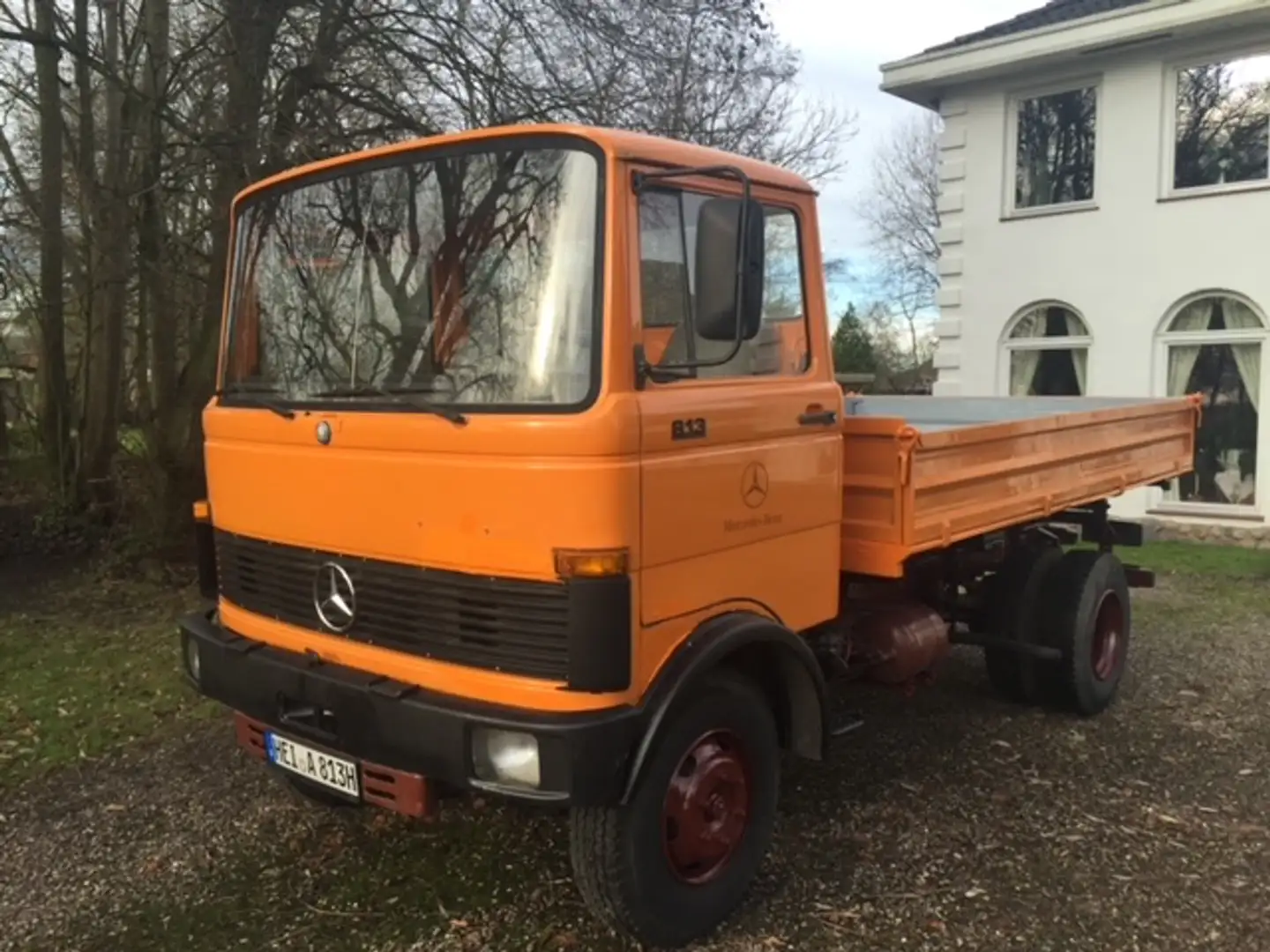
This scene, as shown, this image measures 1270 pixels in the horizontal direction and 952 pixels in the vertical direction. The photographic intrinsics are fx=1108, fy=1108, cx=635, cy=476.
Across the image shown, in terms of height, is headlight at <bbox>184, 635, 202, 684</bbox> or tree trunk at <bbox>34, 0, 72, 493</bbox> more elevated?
tree trunk at <bbox>34, 0, 72, 493</bbox>

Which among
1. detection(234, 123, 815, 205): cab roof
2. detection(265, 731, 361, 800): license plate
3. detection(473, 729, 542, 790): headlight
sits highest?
detection(234, 123, 815, 205): cab roof

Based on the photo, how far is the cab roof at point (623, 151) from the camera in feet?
10.0

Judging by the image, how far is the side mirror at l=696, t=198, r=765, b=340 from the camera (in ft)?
10.1

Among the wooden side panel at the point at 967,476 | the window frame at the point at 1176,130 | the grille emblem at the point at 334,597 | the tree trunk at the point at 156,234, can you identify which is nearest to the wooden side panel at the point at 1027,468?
the wooden side panel at the point at 967,476

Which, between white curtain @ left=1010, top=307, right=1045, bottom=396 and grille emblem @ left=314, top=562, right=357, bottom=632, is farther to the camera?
white curtain @ left=1010, top=307, right=1045, bottom=396

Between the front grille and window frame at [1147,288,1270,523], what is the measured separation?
30.3 ft

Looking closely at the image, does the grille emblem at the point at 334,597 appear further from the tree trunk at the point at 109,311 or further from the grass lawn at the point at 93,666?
the tree trunk at the point at 109,311

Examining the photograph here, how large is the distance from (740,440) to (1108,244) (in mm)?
9297

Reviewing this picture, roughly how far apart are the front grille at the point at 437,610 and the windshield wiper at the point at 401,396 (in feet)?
1.48

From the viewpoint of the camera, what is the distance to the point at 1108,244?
36.9 feet

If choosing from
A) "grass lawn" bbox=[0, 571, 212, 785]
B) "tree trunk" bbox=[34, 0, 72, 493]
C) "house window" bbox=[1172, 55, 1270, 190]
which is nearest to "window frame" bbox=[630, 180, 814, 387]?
"grass lawn" bbox=[0, 571, 212, 785]

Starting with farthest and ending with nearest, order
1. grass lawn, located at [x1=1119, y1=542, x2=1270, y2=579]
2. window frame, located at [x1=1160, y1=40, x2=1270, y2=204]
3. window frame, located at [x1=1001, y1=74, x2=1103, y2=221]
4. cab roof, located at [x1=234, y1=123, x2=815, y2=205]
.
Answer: window frame, located at [x1=1001, y1=74, x2=1103, y2=221], window frame, located at [x1=1160, y1=40, x2=1270, y2=204], grass lawn, located at [x1=1119, y1=542, x2=1270, y2=579], cab roof, located at [x1=234, y1=123, x2=815, y2=205]

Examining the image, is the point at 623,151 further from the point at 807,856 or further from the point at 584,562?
the point at 807,856

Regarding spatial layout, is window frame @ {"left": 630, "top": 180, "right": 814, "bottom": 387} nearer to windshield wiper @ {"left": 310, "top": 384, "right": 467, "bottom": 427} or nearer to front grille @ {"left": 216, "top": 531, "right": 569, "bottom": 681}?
windshield wiper @ {"left": 310, "top": 384, "right": 467, "bottom": 427}
